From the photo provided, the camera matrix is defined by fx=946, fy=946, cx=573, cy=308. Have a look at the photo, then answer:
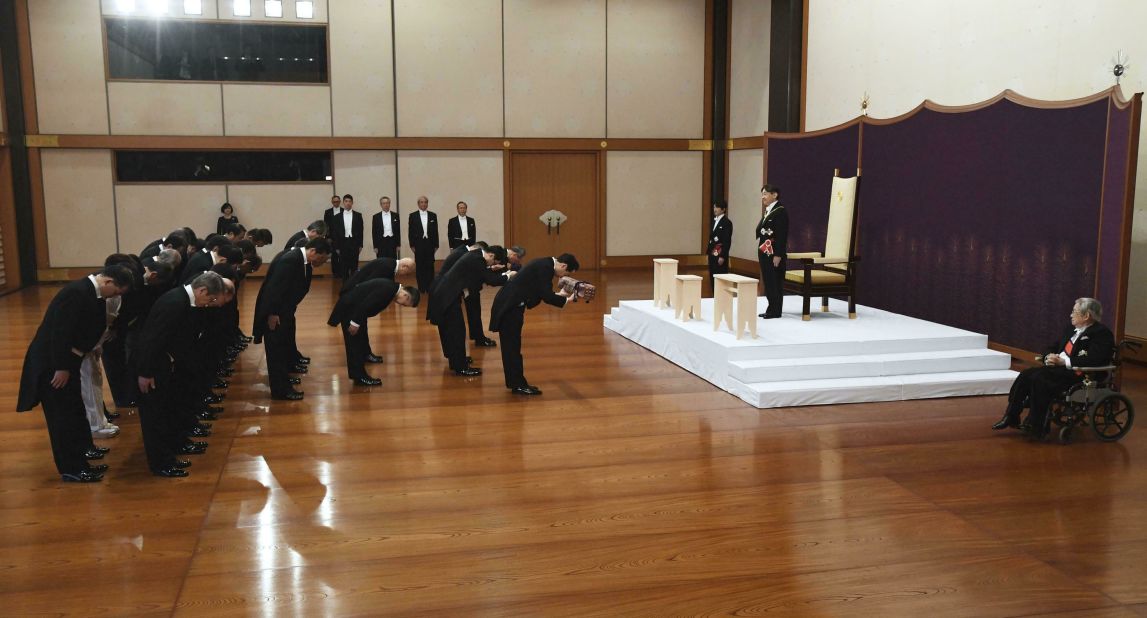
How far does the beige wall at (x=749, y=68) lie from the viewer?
15.0 m

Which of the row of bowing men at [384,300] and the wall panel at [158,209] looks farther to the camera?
the wall panel at [158,209]

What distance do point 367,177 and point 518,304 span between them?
921cm

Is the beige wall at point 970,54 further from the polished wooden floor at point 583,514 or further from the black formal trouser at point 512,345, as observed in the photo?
the black formal trouser at point 512,345

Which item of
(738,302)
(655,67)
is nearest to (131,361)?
(738,302)

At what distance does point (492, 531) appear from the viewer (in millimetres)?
4484

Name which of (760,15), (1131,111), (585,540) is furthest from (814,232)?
(585,540)

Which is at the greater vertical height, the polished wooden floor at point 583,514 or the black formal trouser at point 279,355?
the black formal trouser at point 279,355

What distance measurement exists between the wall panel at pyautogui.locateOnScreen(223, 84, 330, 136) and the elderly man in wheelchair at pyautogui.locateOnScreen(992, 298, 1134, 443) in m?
12.2

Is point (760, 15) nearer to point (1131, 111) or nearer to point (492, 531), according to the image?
point (1131, 111)

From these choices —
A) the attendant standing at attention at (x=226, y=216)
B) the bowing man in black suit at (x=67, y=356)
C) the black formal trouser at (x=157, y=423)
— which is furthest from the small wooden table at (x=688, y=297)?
the attendant standing at attention at (x=226, y=216)

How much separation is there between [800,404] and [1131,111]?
10.4 feet

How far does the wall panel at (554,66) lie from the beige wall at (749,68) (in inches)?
88.5

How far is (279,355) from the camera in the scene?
7.10 metres

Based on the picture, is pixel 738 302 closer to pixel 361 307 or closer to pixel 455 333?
pixel 455 333
